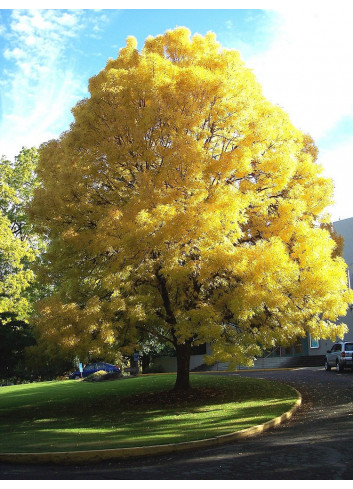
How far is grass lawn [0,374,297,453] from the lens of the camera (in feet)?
30.3

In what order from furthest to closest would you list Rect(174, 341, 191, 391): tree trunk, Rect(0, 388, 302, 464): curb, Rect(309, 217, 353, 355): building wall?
Rect(309, 217, 353, 355): building wall
Rect(174, 341, 191, 391): tree trunk
Rect(0, 388, 302, 464): curb

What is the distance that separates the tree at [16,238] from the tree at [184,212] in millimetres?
11382

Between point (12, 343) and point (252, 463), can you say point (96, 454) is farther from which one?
point (12, 343)

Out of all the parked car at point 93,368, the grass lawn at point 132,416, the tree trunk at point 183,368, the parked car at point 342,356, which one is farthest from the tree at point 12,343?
the parked car at point 93,368

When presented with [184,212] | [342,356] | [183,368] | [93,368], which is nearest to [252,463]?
[184,212]

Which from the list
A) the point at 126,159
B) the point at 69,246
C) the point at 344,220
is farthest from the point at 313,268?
the point at 344,220

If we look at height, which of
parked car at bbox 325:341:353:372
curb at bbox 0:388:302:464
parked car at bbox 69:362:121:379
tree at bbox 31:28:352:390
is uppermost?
tree at bbox 31:28:352:390

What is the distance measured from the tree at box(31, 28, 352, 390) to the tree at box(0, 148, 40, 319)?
448 inches

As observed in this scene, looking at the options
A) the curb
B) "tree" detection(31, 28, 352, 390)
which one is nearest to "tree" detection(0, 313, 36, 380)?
"tree" detection(31, 28, 352, 390)

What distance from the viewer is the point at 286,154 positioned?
13.8 m

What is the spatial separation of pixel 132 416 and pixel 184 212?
19.3 feet

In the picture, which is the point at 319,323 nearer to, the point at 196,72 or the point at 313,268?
the point at 313,268

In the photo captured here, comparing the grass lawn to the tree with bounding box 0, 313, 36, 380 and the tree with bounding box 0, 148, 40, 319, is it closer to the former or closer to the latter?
A: the tree with bounding box 0, 313, 36, 380

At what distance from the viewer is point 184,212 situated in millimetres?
11938
